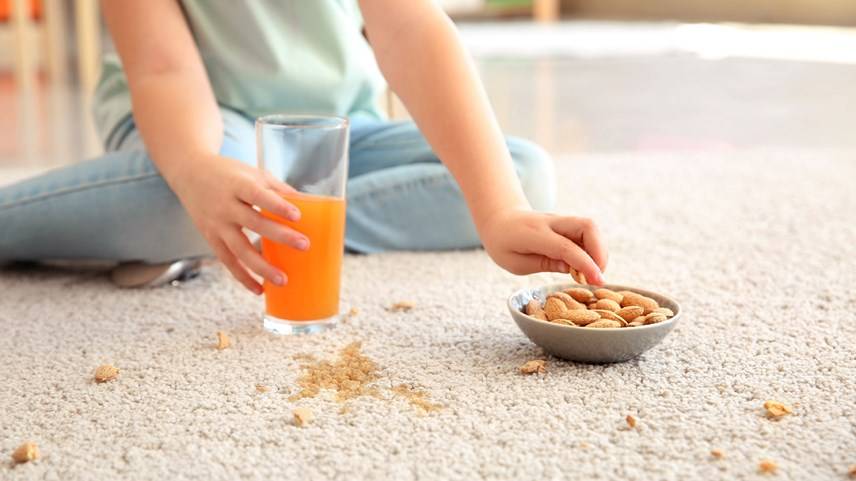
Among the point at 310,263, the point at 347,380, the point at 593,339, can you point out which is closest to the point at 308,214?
the point at 310,263

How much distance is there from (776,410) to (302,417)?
340mm

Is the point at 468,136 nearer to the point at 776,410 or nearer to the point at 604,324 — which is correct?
the point at 604,324

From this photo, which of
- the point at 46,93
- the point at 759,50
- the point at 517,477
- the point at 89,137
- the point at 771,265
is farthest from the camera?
the point at 759,50

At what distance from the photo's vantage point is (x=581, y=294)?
3.05 feet

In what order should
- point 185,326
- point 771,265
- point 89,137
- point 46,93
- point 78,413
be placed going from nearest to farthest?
point 78,413 < point 185,326 < point 771,265 < point 89,137 < point 46,93

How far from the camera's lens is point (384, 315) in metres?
1.05

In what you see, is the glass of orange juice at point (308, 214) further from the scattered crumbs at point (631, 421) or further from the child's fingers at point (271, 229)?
the scattered crumbs at point (631, 421)

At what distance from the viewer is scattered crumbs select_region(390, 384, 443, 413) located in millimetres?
800

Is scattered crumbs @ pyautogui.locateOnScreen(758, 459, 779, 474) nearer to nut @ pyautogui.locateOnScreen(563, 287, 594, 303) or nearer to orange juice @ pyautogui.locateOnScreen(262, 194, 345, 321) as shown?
nut @ pyautogui.locateOnScreen(563, 287, 594, 303)

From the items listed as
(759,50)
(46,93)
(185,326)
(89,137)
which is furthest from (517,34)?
(185,326)

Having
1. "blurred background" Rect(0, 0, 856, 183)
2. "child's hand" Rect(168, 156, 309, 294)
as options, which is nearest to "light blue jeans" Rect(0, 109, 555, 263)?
"child's hand" Rect(168, 156, 309, 294)

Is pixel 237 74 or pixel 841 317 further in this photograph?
pixel 237 74

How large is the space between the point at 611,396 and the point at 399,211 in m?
0.55

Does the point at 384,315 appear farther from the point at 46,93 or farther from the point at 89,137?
the point at 46,93
